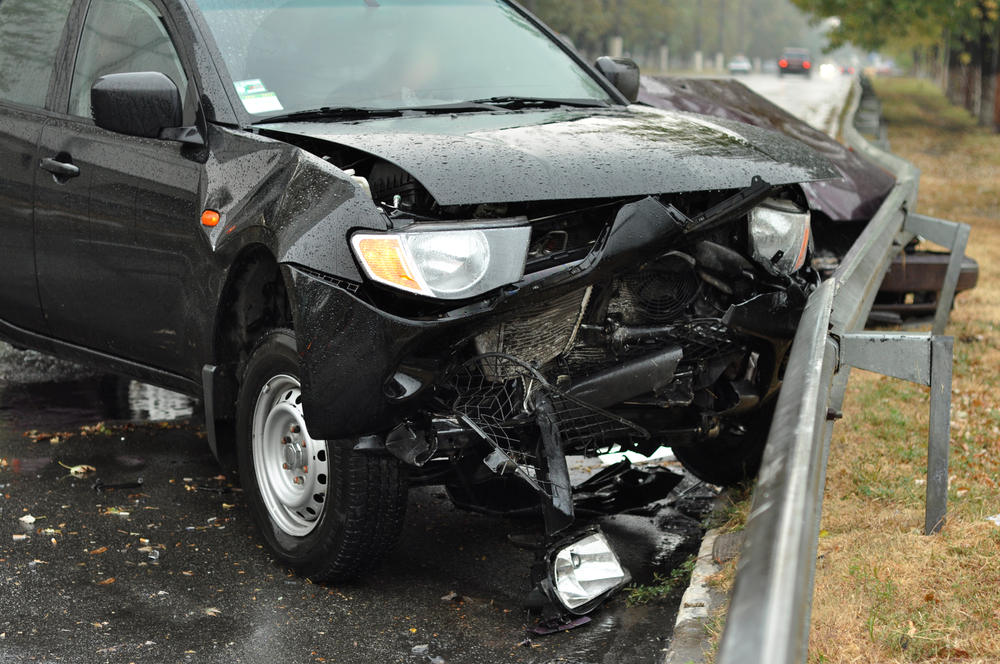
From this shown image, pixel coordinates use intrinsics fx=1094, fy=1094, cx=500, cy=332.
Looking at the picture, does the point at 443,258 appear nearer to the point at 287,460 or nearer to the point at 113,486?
the point at 287,460

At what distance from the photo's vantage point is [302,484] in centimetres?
375

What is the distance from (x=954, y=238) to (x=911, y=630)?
338cm

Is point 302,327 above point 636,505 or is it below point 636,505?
above

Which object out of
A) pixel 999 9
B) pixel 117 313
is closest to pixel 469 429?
pixel 117 313

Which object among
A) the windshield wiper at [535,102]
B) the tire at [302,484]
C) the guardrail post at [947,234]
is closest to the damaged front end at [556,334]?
the tire at [302,484]

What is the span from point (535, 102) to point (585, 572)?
1.93 meters

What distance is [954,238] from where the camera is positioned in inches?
230

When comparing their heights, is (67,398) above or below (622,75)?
below

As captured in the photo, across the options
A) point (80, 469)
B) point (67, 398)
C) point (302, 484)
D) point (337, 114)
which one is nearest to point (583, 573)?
point (302, 484)

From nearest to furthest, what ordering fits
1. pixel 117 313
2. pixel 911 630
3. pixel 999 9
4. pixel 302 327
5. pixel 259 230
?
1. pixel 911 630
2. pixel 302 327
3. pixel 259 230
4. pixel 117 313
5. pixel 999 9

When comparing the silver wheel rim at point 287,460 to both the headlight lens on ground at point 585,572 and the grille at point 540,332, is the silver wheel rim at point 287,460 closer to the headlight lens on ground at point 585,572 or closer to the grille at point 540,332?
the grille at point 540,332

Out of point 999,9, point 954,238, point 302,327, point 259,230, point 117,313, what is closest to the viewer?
point 302,327

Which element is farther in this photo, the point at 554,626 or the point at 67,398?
the point at 67,398

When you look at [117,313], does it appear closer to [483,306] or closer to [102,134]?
[102,134]
